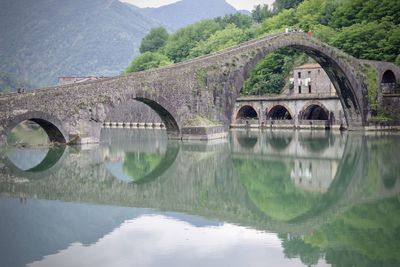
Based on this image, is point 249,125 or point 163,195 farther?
point 249,125

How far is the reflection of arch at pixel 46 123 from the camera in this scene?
1023 inches

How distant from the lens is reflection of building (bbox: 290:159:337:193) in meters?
17.8

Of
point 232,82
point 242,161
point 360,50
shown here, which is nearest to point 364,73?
point 360,50

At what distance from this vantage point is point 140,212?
13.7m

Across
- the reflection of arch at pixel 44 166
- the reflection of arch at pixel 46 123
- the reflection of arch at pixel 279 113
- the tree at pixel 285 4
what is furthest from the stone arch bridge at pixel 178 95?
the tree at pixel 285 4

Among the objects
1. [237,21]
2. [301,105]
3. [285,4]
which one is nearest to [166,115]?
[301,105]

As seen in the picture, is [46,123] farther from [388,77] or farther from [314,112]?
[388,77]

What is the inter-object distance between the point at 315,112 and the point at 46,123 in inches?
1172

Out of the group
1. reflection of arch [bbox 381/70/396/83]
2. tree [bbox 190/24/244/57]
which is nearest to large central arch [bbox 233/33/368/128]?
reflection of arch [bbox 381/70/396/83]

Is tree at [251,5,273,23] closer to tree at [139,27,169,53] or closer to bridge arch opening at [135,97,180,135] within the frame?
tree at [139,27,169,53]

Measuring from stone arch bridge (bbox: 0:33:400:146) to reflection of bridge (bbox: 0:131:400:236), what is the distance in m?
4.12

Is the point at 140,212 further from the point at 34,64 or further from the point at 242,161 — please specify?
the point at 34,64

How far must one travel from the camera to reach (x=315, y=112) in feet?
171

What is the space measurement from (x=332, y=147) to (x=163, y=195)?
16361 millimetres
